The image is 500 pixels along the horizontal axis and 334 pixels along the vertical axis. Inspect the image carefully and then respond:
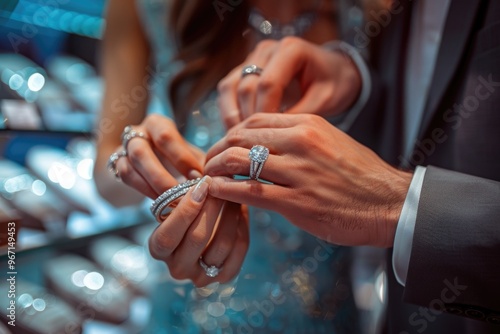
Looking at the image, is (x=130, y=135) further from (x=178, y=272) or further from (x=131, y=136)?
(x=178, y=272)

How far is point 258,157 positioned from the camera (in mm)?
481

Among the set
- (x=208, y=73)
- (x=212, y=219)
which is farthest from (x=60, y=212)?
Answer: (x=212, y=219)

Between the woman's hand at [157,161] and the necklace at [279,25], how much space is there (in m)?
0.30

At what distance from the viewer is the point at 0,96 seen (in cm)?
72

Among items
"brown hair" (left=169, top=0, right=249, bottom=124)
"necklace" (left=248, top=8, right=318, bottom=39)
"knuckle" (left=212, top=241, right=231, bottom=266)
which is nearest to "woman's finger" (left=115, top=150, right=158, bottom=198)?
"knuckle" (left=212, top=241, right=231, bottom=266)

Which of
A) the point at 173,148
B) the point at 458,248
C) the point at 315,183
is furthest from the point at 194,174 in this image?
the point at 458,248

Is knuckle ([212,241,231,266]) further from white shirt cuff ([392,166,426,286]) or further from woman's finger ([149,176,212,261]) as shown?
white shirt cuff ([392,166,426,286])

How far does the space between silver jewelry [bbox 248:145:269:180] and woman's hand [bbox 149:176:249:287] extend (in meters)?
0.05

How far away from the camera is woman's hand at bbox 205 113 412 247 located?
1.61ft

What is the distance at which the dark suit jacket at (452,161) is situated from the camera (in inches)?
19.0

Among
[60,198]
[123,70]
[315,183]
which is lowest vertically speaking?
[60,198]

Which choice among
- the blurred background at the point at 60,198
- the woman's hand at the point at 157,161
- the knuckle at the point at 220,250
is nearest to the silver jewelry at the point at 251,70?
the woman's hand at the point at 157,161

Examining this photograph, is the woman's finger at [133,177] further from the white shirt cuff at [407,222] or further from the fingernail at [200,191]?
the white shirt cuff at [407,222]

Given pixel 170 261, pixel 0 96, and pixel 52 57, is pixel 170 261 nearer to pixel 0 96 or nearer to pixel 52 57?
pixel 0 96
